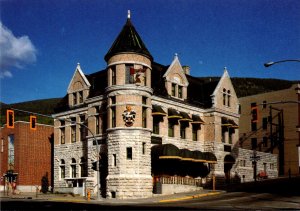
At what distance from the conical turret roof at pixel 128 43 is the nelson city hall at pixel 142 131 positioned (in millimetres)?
102

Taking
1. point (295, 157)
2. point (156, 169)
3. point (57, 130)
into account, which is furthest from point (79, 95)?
point (295, 157)

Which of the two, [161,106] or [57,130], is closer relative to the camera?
[161,106]

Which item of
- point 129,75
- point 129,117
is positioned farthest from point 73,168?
point 129,75

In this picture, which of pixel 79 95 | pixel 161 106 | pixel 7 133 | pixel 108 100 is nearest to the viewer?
pixel 108 100

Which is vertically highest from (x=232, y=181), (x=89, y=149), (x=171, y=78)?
(x=171, y=78)

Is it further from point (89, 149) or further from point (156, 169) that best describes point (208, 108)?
point (89, 149)

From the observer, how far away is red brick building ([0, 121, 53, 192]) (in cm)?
5744

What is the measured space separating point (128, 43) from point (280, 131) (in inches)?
1588

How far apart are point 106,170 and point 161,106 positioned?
8920 millimetres

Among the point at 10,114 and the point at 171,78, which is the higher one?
the point at 171,78

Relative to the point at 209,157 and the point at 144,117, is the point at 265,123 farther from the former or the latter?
the point at 144,117

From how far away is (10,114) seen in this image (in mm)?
31062

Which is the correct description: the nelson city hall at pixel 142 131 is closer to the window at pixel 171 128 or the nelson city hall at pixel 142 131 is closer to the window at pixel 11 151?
the window at pixel 171 128

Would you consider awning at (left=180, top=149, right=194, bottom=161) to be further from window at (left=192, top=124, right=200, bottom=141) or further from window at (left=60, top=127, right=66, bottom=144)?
window at (left=60, top=127, right=66, bottom=144)
